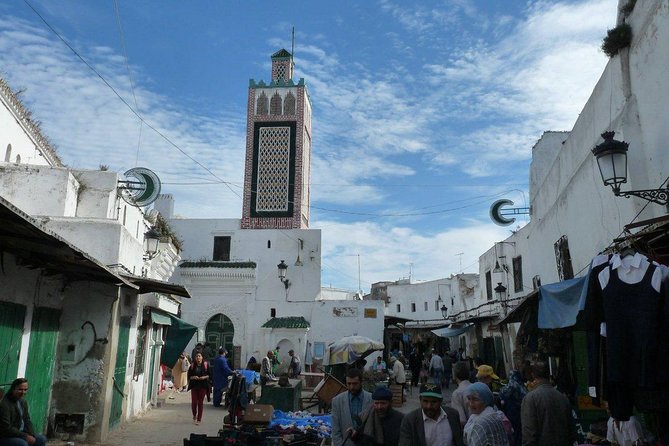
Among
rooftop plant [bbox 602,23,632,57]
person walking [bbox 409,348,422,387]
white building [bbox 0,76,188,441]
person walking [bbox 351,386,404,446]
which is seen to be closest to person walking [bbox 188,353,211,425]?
white building [bbox 0,76,188,441]

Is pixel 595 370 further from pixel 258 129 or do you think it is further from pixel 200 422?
pixel 258 129

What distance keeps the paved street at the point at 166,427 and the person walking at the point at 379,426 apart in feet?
16.4

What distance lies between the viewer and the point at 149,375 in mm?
11750

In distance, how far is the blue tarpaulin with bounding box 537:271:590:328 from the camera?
557 cm

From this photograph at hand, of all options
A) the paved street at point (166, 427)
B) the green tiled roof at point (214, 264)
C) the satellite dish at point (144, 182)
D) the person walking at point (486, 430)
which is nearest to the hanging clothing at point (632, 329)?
the person walking at point (486, 430)

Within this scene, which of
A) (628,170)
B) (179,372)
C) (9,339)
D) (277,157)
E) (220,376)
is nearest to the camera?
(628,170)

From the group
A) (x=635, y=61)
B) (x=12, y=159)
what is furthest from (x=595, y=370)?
(x=12, y=159)

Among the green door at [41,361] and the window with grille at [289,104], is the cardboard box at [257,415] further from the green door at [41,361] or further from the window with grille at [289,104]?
the window with grille at [289,104]

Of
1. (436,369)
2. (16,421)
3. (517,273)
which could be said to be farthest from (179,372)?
(16,421)

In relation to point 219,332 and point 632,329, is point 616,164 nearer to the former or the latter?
point 632,329

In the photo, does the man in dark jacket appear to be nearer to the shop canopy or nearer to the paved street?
the paved street

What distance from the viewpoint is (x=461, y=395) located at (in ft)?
17.3

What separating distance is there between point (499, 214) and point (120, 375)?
9.48 meters

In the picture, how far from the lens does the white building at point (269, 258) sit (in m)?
22.7
